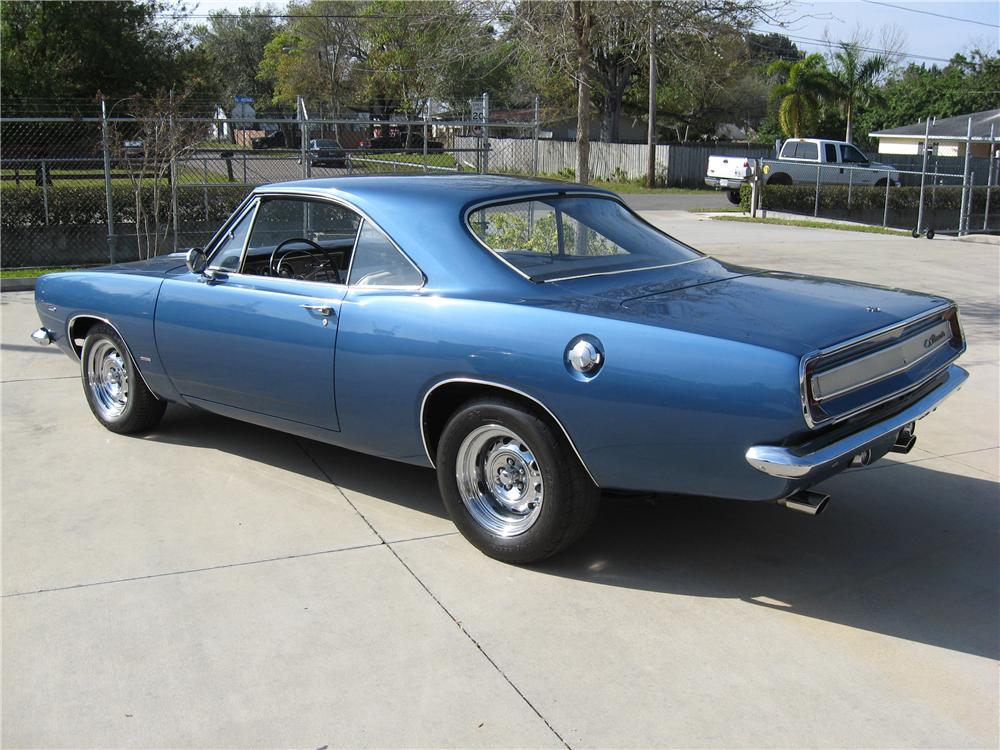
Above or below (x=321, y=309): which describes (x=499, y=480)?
→ below

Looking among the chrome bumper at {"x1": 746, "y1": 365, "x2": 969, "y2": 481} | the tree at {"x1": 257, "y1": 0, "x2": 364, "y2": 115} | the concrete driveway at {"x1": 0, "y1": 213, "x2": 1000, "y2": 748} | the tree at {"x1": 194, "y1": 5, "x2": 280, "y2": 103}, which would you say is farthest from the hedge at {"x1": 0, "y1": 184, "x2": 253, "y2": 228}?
the tree at {"x1": 194, "y1": 5, "x2": 280, "y2": 103}

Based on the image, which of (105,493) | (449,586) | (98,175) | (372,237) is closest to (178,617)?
(449,586)

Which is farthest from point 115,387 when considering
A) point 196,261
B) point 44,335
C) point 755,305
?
point 755,305

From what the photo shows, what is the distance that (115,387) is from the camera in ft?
20.6

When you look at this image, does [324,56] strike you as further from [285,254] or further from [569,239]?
[569,239]

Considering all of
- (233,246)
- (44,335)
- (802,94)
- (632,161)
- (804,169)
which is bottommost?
(44,335)

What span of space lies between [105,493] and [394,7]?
5541cm

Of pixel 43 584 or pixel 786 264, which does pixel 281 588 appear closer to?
pixel 43 584

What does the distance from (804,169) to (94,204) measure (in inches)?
835

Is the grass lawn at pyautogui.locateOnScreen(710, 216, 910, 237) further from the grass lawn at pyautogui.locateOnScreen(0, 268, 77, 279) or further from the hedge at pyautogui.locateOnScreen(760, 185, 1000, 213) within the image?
the grass lawn at pyautogui.locateOnScreen(0, 268, 77, 279)

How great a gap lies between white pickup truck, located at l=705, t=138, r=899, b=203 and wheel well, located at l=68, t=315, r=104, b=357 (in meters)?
24.8

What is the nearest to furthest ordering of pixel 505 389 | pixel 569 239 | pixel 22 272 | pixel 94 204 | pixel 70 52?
pixel 505 389
pixel 569 239
pixel 22 272
pixel 94 204
pixel 70 52

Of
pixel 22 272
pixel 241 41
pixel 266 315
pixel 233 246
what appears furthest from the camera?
pixel 241 41

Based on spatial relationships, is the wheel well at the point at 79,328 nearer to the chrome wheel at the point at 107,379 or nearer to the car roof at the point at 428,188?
the chrome wheel at the point at 107,379
